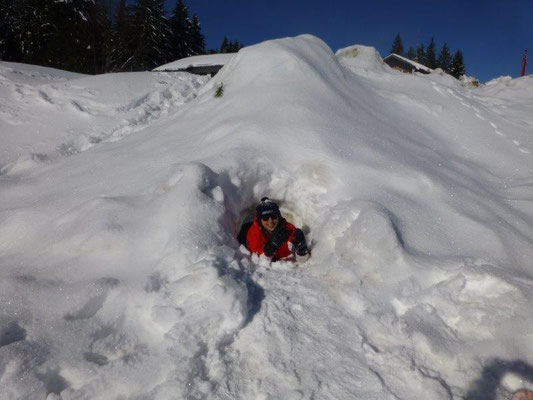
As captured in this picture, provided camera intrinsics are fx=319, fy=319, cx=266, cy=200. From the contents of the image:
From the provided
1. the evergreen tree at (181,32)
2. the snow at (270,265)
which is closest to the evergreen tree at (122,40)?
the evergreen tree at (181,32)

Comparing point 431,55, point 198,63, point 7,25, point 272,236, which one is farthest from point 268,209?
point 431,55

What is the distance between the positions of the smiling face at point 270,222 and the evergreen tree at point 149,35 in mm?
24875

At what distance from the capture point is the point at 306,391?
1816 millimetres

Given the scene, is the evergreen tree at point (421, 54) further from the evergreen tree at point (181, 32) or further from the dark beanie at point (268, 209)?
the dark beanie at point (268, 209)

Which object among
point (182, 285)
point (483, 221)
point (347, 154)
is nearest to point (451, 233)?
point (483, 221)

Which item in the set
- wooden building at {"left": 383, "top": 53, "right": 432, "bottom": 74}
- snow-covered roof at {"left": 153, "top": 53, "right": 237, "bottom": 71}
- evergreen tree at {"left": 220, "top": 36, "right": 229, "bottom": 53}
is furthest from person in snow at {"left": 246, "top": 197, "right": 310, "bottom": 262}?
evergreen tree at {"left": 220, "top": 36, "right": 229, "bottom": 53}

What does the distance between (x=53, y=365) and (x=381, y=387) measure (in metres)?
1.85

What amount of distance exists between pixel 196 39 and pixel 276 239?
3285cm

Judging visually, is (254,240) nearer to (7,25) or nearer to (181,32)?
(7,25)

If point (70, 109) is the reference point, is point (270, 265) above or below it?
below

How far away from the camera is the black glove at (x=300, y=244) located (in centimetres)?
304

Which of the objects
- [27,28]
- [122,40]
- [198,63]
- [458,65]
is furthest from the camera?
[458,65]

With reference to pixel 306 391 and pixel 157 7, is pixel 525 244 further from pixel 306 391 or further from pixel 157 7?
pixel 157 7

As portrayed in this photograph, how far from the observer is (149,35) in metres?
24.2
